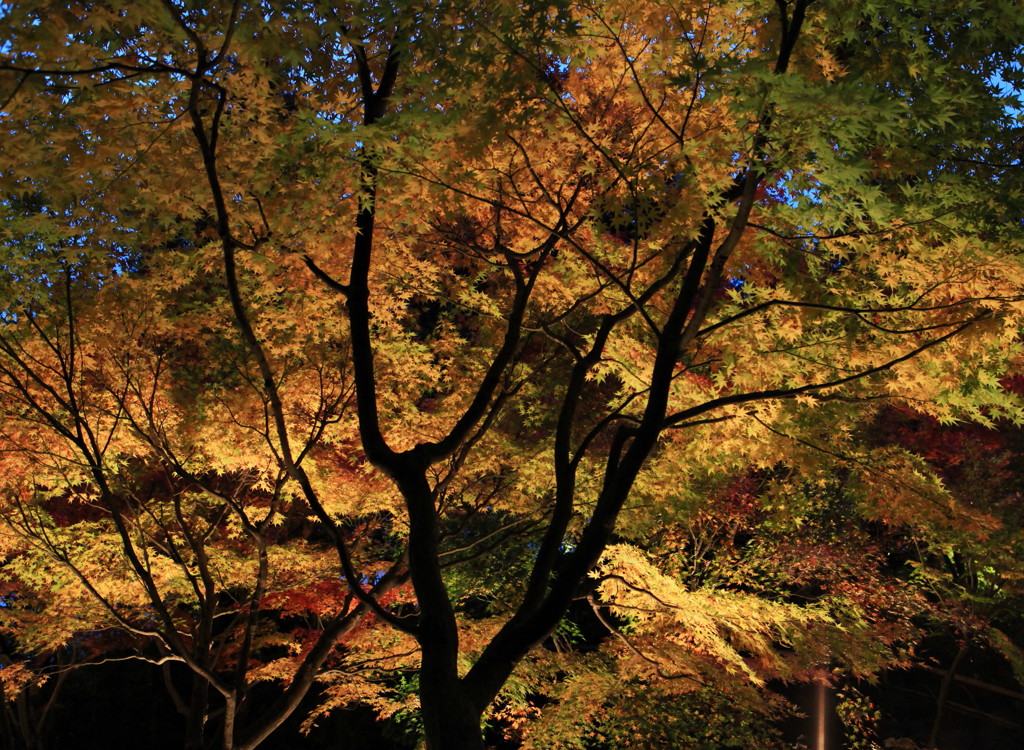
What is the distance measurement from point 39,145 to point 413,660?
259 inches

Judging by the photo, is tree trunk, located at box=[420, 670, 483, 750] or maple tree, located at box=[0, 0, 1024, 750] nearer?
maple tree, located at box=[0, 0, 1024, 750]

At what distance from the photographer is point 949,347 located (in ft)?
12.2

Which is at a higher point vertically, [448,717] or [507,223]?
[507,223]

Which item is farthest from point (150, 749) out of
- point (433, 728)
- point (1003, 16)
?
point (1003, 16)

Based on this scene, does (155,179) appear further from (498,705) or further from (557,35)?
(498,705)

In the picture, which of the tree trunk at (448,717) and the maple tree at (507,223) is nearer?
the maple tree at (507,223)

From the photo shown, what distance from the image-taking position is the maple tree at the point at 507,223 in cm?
286

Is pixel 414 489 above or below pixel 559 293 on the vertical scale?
below

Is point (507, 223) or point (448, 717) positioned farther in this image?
point (507, 223)

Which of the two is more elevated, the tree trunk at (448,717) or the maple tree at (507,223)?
the maple tree at (507,223)

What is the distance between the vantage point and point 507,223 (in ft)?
17.3

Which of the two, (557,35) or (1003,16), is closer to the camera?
(1003,16)

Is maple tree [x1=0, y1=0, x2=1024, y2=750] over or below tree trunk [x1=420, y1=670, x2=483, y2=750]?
over

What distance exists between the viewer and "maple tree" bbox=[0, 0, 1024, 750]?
286 cm
